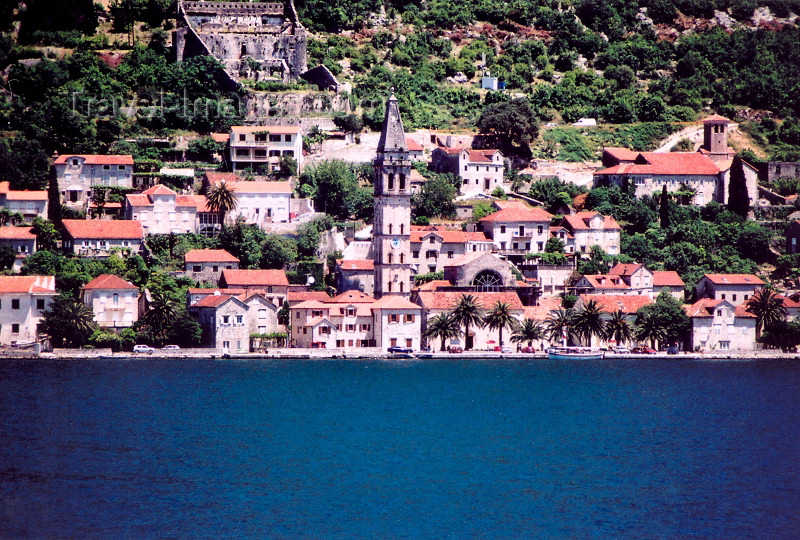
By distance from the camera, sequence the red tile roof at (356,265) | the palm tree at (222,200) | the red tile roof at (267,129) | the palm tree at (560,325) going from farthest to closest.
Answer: the red tile roof at (267,129) < the palm tree at (222,200) < the red tile roof at (356,265) < the palm tree at (560,325)

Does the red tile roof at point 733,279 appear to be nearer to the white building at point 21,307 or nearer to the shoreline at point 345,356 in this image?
the shoreline at point 345,356

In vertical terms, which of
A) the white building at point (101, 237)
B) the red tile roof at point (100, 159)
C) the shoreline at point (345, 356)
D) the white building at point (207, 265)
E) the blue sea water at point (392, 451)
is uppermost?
the red tile roof at point (100, 159)

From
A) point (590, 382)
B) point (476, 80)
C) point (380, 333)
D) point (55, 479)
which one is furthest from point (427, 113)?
A: point (55, 479)


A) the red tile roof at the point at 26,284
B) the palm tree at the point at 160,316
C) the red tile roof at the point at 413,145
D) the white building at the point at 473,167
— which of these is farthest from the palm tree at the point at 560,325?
the red tile roof at the point at 26,284

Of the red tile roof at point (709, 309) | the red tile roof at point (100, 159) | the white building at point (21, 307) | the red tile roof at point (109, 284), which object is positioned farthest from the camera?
the red tile roof at point (100, 159)

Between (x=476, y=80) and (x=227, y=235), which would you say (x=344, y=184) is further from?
(x=476, y=80)

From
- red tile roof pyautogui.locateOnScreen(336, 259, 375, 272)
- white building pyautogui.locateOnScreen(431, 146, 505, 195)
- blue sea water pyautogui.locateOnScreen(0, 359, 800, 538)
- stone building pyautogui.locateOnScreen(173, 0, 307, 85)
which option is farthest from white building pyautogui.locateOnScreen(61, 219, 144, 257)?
white building pyautogui.locateOnScreen(431, 146, 505, 195)
